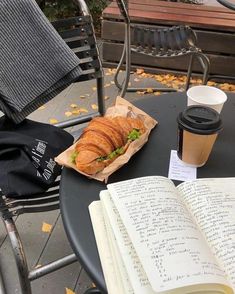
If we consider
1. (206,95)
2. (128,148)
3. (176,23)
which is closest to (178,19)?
(176,23)

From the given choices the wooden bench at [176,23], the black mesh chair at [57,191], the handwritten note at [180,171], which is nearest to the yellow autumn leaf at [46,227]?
the black mesh chair at [57,191]

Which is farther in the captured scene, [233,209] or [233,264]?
[233,209]

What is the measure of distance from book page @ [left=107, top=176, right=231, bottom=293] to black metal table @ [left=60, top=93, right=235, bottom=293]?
0.27 feet

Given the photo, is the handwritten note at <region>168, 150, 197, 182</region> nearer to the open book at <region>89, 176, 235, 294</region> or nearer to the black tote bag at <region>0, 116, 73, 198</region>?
the open book at <region>89, 176, 235, 294</region>

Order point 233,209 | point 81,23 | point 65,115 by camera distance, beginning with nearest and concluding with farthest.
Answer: point 233,209 < point 81,23 < point 65,115

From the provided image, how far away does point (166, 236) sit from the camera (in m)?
0.62

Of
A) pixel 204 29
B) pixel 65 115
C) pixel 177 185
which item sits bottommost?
pixel 65 115

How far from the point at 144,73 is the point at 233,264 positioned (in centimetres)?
249

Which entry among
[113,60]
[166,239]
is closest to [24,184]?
[166,239]

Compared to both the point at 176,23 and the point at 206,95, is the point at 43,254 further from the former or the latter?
the point at 176,23

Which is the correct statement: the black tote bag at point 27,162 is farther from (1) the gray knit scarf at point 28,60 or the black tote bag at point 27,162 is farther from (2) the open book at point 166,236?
(2) the open book at point 166,236

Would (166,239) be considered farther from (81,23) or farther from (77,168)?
(81,23)

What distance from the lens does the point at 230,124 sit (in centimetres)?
106

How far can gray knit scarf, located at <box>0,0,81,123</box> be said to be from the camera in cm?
125
